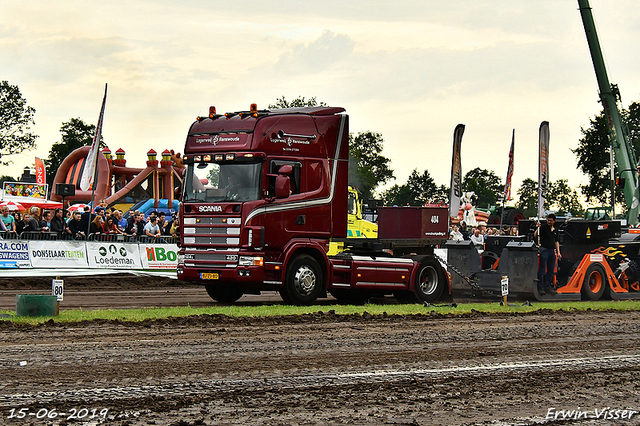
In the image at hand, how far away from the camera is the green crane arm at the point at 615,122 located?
132ft

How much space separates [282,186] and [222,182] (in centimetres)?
131

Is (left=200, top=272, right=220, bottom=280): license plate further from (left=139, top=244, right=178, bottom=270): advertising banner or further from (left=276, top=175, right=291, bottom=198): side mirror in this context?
(left=139, top=244, right=178, bottom=270): advertising banner

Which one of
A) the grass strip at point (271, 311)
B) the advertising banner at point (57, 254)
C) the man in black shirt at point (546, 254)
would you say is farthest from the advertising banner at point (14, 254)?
the man in black shirt at point (546, 254)

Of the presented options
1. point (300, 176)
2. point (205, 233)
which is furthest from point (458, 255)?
point (205, 233)

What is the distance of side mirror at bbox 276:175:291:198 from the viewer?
51.4 ft

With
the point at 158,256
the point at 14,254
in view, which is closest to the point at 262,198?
the point at 14,254

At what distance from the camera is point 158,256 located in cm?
2434

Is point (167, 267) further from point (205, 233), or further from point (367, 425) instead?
point (367, 425)

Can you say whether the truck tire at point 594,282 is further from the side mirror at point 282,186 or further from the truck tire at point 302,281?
the side mirror at point 282,186

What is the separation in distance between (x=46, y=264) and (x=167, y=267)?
371cm

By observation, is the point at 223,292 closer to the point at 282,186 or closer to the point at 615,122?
the point at 282,186

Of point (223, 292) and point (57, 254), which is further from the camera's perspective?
point (57, 254)

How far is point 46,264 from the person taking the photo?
22.0m

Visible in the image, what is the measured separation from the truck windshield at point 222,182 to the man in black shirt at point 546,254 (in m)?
7.77
